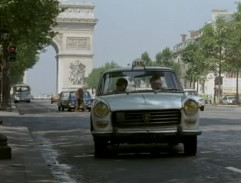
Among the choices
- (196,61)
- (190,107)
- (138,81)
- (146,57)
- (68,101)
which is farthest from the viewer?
(146,57)

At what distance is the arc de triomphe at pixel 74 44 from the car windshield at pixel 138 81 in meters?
100

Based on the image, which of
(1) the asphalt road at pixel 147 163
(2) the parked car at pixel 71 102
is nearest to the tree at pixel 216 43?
(2) the parked car at pixel 71 102

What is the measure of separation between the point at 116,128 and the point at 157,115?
771 mm

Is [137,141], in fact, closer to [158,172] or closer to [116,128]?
[116,128]

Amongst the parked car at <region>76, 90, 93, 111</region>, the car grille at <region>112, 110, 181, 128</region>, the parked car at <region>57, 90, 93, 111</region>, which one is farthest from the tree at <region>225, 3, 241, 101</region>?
the car grille at <region>112, 110, 181, 128</region>

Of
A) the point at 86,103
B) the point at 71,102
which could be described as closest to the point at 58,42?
the point at 71,102

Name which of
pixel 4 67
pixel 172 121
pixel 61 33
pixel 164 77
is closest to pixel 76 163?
pixel 172 121

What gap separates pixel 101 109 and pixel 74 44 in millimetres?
103825

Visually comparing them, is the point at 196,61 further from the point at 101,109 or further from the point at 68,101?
the point at 101,109

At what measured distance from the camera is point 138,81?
13.6m

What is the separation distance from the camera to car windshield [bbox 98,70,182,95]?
529 inches

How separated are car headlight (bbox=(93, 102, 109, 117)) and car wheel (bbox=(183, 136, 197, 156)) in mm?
1620

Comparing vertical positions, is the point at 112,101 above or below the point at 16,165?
above

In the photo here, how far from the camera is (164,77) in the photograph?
1379cm
